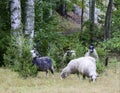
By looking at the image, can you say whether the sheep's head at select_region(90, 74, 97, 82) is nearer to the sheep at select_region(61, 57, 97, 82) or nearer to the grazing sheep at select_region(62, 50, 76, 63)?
the sheep at select_region(61, 57, 97, 82)

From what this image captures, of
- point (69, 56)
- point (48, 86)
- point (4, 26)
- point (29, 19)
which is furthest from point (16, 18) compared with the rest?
point (48, 86)

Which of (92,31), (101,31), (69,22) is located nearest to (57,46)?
(92,31)

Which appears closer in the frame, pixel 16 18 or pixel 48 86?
pixel 48 86

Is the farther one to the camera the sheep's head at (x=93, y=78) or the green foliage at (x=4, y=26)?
the green foliage at (x=4, y=26)

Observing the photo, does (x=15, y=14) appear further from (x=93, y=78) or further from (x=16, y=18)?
(x=93, y=78)

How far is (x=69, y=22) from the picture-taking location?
48.5 m

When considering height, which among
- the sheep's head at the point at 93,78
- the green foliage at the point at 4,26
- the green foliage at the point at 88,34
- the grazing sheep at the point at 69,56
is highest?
the green foliage at the point at 4,26

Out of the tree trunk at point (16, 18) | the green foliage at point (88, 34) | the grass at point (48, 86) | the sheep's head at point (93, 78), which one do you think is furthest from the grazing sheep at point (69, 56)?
the green foliage at point (88, 34)

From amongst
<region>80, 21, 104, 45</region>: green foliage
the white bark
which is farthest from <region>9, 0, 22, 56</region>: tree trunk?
<region>80, 21, 104, 45</region>: green foliage

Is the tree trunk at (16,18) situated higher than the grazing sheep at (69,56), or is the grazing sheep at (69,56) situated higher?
the tree trunk at (16,18)

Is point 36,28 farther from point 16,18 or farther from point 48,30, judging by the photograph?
point 16,18

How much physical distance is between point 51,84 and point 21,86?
38.7 inches

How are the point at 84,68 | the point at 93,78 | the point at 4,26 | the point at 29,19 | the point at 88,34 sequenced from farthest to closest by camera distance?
the point at 88,34, the point at 4,26, the point at 29,19, the point at 84,68, the point at 93,78

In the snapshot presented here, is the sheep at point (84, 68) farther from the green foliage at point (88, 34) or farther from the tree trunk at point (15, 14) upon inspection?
the green foliage at point (88, 34)
